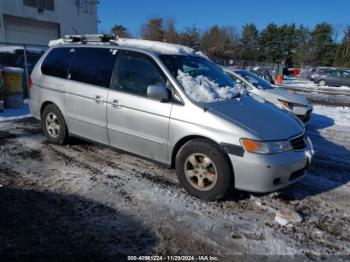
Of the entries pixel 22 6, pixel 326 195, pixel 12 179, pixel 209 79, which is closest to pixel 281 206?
pixel 326 195

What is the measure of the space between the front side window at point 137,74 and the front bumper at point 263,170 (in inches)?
59.0

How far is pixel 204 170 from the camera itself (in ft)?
13.2

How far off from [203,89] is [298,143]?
140 cm

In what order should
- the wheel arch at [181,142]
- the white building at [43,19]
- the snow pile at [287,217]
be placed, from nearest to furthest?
the snow pile at [287,217] < the wheel arch at [181,142] < the white building at [43,19]

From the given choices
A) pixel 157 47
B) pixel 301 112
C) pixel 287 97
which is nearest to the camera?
pixel 157 47

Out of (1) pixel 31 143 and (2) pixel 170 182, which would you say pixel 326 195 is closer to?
(2) pixel 170 182

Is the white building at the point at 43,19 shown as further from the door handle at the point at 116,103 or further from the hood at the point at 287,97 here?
the door handle at the point at 116,103

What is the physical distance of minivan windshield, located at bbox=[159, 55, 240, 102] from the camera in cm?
438

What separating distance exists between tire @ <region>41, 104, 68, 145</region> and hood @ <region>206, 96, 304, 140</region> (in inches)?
114

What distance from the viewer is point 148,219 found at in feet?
11.8

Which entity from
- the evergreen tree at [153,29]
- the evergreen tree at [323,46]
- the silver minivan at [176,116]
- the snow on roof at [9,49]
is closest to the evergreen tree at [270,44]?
the evergreen tree at [323,46]

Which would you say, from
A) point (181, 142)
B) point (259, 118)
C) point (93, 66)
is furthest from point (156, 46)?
point (259, 118)

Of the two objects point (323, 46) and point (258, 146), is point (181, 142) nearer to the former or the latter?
point (258, 146)

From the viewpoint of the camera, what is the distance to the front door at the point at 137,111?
4.39 meters
